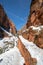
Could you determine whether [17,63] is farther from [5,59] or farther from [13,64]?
[5,59]

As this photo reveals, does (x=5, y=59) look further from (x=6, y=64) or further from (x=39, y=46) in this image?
(x=39, y=46)

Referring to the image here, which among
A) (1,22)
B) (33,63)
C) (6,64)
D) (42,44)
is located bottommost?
(6,64)

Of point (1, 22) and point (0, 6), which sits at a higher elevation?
point (0, 6)

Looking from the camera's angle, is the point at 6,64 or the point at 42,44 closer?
the point at 42,44

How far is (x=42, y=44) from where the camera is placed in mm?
10977

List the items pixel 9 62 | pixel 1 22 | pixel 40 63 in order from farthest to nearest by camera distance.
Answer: pixel 1 22 → pixel 9 62 → pixel 40 63

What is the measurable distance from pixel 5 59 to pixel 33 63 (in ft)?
19.6

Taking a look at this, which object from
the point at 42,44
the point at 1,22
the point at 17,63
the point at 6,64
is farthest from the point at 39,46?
the point at 1,22

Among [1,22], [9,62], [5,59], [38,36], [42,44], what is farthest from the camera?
[1,22]

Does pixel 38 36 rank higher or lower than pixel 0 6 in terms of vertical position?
lower

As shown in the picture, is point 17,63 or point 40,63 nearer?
point 40,63

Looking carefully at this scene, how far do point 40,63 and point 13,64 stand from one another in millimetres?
4446

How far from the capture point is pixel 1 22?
154 feet

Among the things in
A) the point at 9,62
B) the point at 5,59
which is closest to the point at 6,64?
the point at 9,62
